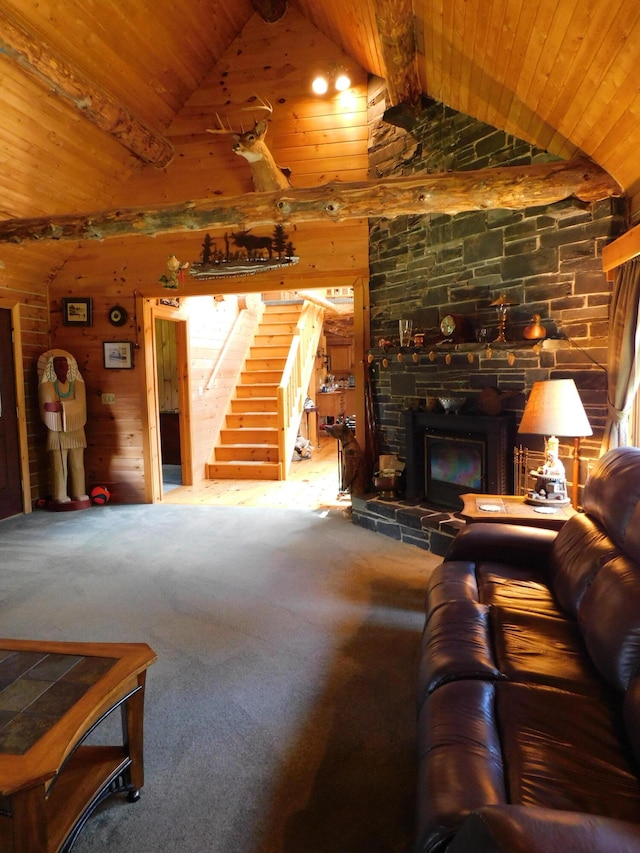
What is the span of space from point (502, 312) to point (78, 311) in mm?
4516

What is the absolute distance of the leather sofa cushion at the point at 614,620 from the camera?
1.52 m

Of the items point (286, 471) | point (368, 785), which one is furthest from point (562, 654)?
point (286, 471)

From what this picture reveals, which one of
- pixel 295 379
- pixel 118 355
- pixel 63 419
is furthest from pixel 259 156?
pixel 295 379

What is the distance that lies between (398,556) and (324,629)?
1.32 m

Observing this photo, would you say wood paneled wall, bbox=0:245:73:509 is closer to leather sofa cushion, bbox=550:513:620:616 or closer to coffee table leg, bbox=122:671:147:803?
coffee table leg, bbox=122:671:147:803

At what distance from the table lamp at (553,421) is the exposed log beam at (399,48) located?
2.36 metres

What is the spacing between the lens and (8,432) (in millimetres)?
5418

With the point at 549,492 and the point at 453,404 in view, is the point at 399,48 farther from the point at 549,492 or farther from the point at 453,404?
the point at 549,492

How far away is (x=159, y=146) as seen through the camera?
5.21 meters

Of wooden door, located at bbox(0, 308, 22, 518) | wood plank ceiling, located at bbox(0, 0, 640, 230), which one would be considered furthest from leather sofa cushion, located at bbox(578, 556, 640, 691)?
wooden door, located at bbox(0, 308, 22, 518)

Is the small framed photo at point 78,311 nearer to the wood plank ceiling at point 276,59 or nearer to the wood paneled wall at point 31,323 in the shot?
the wood paneled wall at point 31,323

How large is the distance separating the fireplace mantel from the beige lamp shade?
0.83 metres

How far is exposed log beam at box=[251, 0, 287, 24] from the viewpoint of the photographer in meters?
5.13

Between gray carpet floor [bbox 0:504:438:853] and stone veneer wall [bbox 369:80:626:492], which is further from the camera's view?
stone veneer wall [bbox 369:80:626:492]
